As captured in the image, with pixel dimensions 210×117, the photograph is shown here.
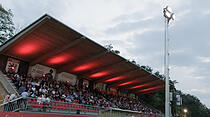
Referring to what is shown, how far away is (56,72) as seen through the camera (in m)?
23.6

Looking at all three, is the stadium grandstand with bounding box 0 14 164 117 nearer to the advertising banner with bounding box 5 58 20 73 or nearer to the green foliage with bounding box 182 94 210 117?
the advertising banner with bounding box 5 58 20 73

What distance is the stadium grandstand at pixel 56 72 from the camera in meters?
11.7

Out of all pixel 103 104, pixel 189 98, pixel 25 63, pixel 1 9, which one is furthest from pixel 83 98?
pixel 189 98

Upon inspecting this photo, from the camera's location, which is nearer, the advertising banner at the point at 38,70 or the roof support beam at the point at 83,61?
the roof support beam at the point at 83,61

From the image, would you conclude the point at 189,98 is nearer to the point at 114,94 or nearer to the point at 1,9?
the point at 114,94

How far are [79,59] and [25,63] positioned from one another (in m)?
5.85

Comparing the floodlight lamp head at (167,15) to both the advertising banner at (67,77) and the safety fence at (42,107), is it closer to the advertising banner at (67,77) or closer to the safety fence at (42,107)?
the safety fence at (42,107)

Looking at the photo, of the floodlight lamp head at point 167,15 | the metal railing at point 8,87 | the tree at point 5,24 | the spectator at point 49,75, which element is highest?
the tree at point 5,24

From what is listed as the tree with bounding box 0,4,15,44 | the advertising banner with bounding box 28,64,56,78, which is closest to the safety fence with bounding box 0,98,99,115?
the advertising banner with bounding box 28,64,56,78

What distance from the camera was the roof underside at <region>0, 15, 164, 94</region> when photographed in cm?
1576

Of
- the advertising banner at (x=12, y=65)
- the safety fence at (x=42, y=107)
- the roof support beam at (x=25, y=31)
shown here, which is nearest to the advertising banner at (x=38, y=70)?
the advertising banner at (x=12, y=65)

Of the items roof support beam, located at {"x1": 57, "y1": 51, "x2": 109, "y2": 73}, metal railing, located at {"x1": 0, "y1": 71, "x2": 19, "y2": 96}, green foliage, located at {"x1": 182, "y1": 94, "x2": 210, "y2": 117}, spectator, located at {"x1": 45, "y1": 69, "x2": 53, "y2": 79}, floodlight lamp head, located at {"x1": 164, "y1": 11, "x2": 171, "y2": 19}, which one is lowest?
green foliage, located at {"x1": 182, "y1": 94, "x2": 210, "y2": 117}

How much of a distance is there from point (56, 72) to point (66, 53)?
16.6 feet

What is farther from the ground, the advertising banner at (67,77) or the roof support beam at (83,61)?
the roof support beam at (83,61)
